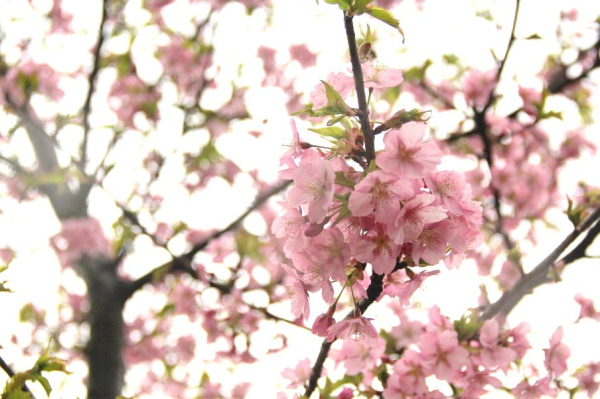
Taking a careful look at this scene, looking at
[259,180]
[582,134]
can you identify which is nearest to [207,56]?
[259,180]

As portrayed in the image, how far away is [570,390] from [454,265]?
111cm

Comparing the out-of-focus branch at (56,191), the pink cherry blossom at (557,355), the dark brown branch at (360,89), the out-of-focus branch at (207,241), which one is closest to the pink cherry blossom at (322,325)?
the dark brown branch at (360,89)

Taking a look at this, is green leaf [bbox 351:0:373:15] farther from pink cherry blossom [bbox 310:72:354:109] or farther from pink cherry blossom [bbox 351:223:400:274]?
pink cherry blossom [bbox 351:223:400:274]

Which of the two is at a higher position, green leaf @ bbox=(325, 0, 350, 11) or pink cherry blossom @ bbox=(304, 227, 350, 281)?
green leaf @ bbox=(325, 0, 350, 11)

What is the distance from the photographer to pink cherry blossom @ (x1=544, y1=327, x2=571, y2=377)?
1.67m

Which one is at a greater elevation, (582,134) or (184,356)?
(582,134)

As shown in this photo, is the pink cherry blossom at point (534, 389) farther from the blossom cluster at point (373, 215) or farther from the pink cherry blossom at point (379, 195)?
the pink cherry blossom at point (379, 195)

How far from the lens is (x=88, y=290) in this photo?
4.01 metres

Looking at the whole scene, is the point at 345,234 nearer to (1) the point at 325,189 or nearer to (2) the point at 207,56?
(1) the point at 325,189

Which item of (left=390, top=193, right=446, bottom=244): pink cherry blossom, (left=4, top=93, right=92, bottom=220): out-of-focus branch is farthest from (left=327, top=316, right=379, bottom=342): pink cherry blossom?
(left=4, top=93, right=92, bottom=220): out-of-focus branch

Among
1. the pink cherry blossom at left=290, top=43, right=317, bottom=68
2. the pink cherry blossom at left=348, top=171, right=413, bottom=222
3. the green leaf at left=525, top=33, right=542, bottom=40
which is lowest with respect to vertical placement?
the pink cherry blossom at left=348, top=171, right=413, bottom=222

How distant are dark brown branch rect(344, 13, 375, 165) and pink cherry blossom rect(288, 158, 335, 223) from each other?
90 millimetres

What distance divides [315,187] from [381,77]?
0.33 m

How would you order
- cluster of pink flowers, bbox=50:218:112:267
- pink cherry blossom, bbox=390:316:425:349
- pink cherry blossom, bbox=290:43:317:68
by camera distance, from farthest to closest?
pink cherry blossom, bbox=290:43:317:68 < cluster of pink flowers, bbox=50:218:112:267 < pink cherry blossom, bbox=390:316:425:349
